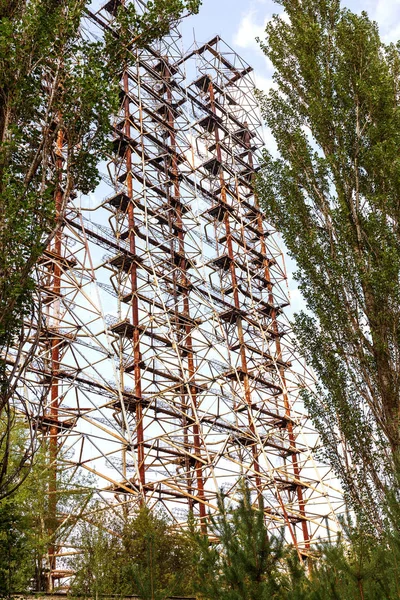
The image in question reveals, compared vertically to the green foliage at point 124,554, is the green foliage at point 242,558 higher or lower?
lower

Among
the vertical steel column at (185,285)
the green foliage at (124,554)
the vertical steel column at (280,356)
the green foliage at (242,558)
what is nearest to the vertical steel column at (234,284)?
the vertical steel column at (280,356)

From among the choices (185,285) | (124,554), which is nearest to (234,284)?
(185,285)

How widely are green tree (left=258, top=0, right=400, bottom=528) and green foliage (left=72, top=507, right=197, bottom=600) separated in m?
2.99

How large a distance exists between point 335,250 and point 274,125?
318 centimetres

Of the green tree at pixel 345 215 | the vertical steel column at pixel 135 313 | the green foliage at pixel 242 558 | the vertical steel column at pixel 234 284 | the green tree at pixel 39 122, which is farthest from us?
the vertical steel column at pixel 234 284

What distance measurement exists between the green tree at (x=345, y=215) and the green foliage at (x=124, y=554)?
2.99 m

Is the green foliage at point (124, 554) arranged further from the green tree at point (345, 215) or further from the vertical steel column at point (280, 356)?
the vertical steel column at point (280, 356)

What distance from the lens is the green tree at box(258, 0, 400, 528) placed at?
32.8ft

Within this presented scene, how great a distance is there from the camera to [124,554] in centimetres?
1257

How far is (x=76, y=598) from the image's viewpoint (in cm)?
996

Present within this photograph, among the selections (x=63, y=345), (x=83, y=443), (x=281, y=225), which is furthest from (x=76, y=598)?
(x=63, y=345)

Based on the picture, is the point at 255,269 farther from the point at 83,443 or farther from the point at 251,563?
the point at 251,563

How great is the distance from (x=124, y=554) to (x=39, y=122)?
799 centimetres

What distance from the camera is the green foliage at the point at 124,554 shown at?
10.5 meters
